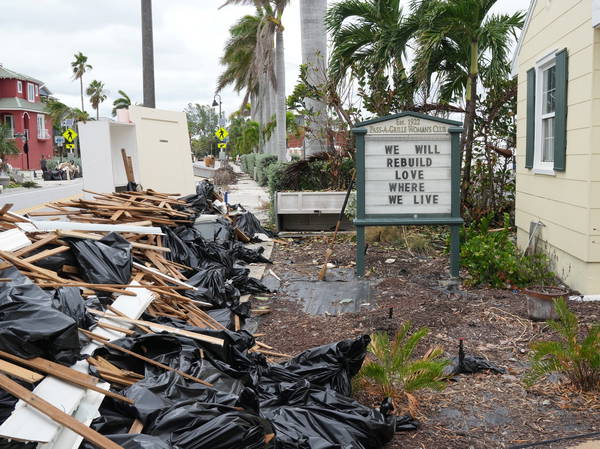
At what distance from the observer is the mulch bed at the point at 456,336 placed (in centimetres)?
414

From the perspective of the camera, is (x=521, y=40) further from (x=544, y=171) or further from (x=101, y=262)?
(x=101, y=262)

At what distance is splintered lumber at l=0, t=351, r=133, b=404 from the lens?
3355 mm

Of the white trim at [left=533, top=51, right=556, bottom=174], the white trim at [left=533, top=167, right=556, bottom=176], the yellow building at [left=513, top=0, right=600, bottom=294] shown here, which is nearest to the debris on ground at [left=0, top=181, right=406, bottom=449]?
the yellow building at [left=513, top=0, right=600, bottom=294]

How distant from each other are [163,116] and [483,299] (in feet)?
26.0

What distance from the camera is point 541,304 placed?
6336 millimetres

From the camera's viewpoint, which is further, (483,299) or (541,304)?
(483,299)

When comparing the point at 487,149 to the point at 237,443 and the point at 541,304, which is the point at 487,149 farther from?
the point at 237,443

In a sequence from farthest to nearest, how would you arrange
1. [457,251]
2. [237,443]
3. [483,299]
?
[457,251]
[483,299]
[237,443]

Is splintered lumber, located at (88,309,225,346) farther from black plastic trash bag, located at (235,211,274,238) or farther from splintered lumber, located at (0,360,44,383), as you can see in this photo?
black plastic trash bag, located at (235,211,274,238)

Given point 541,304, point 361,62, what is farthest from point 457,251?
point 361,62

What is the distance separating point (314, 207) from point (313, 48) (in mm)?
5217

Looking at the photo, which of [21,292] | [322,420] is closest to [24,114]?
[21,292]

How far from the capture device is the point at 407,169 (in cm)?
892

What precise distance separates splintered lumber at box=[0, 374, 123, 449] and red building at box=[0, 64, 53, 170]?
199 feet
